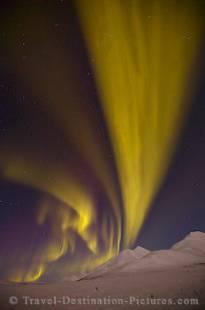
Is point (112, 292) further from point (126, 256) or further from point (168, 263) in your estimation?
point (126, 256)

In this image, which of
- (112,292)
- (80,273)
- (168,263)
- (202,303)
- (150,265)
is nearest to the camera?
(202,303)

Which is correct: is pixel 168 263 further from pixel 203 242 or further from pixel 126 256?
pixel 203 242

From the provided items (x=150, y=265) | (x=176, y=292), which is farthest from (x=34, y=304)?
(x=150, y=265)

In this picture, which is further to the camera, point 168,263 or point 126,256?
point 126,256

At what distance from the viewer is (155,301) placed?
12.8m

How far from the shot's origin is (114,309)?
12133 millimetres

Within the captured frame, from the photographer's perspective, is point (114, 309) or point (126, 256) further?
point (126, 256)

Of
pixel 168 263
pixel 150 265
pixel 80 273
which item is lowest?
pixel 80 273

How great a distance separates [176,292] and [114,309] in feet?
14.9

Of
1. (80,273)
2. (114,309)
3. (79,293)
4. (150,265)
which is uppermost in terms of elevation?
(114,309)

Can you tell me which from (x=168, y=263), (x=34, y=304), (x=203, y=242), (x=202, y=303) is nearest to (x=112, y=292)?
(x=34, y=304)

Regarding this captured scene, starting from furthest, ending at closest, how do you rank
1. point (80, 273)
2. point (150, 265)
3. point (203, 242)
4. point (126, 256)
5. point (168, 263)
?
1. point (80, 273)
2. point (203, 242)
3. point (126, 256)
4. point (168, 263)
5. point (150, 265)

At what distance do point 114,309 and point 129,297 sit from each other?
264cm

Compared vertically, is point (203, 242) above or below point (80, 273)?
above
